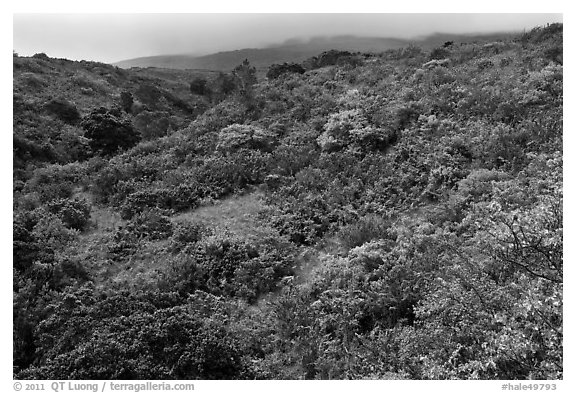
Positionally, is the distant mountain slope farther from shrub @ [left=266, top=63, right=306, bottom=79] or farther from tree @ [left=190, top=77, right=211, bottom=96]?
tree @ [left=190, top=77, right=211, bottom=96]

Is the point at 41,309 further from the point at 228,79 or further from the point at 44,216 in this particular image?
the point at 228,79

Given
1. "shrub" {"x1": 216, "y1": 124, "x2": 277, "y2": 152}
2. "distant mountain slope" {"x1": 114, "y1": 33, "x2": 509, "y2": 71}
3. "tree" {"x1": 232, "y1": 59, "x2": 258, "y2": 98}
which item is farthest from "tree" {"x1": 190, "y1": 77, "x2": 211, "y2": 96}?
"shrub" {"x1": 216, "y1": 124, "x2": 277, "y2": 152}

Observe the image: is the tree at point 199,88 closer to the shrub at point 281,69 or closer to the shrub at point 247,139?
the shrub at point 281,69

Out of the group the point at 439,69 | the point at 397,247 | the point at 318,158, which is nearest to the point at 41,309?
the point at 397,247

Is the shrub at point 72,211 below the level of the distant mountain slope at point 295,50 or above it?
below

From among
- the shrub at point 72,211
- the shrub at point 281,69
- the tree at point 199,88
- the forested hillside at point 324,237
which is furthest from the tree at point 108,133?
the tree at point 199,88

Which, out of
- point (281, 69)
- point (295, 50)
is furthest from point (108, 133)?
point (295, 50)
